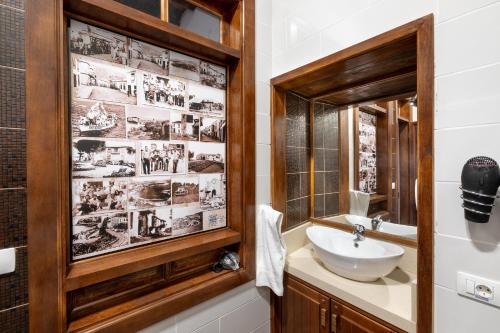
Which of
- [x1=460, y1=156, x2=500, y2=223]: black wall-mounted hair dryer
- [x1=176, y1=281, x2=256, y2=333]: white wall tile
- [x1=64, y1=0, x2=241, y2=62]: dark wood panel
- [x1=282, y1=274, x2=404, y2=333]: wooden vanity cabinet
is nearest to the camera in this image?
[x1=460, y1=156, x2=500, y2=223]: black wall-mounted hair dryer

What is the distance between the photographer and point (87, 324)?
0.92 metres

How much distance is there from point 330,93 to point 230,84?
2.41 feet

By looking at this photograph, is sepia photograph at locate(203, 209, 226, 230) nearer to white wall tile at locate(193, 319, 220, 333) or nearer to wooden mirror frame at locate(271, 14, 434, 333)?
wooden mirror frame at locate(271, 14, 434, 333)

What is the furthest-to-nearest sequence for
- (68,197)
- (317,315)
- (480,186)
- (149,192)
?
1. (317,315)
2. (149,192)
3. (68,197)
4. (480,186)

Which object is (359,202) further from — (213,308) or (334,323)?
(213,308)

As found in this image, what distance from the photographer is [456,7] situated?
789mm

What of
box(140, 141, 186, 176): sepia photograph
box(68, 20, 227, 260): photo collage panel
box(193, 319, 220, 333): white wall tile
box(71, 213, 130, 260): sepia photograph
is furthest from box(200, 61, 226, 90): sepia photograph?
box(193, 319, 220, 333): white wall tile

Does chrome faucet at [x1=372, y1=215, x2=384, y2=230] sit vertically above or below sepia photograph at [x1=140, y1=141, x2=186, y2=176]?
below

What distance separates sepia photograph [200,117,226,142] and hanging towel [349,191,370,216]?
1.00m

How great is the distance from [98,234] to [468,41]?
5.35ft

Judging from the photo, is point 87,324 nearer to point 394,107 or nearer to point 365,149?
point 365,149

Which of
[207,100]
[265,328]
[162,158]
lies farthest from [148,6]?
[265,328]

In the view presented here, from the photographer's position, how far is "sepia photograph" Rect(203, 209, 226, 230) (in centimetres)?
134

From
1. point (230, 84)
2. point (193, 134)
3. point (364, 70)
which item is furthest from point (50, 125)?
point (364, 70)
